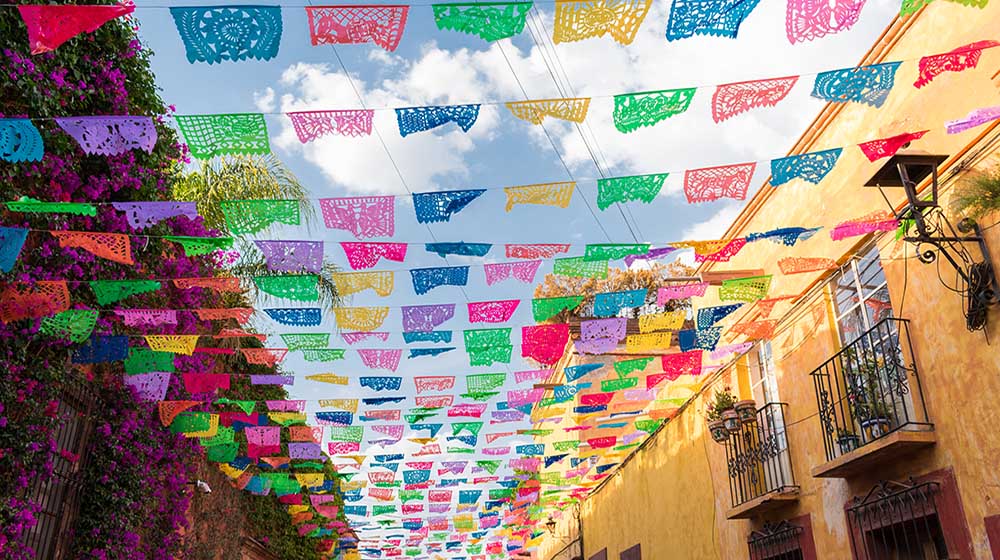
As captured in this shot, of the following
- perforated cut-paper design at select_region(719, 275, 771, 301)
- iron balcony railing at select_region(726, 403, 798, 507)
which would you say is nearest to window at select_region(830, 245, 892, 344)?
perforated cut-paper design at select_region(719, 275, 771, 301)

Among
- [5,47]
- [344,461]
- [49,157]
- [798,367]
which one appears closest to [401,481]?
[344,461]

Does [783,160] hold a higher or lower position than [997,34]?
lower

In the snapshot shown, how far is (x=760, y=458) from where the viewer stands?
8.77 m

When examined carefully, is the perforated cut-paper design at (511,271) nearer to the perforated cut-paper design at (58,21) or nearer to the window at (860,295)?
the window at (860,295)

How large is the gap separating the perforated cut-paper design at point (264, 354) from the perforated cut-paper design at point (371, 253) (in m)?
2.22

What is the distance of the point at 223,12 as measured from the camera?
416 cm

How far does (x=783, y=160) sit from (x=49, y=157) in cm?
597

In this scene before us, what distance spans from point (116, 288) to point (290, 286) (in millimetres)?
1533

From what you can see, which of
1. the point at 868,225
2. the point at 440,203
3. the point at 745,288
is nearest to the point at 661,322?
the point at 745,288

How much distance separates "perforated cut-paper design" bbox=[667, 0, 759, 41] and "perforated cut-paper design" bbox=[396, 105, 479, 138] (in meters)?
1.38

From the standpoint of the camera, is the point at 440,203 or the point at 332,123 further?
the point at 440,203

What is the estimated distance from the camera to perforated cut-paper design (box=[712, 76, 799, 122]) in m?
4.94

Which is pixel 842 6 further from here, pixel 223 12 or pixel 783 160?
pixel 223 12

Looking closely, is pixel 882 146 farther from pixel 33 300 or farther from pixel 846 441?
pixel 33 300
